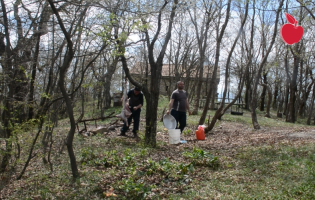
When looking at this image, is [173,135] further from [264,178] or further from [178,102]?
[264,178]

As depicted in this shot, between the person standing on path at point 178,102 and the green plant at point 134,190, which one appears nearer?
the green plant at point 134,190

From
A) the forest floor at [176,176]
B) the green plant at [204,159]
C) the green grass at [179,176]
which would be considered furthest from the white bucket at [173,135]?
the green plant at [204,159]

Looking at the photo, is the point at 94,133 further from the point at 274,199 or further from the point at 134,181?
the point at 274,199

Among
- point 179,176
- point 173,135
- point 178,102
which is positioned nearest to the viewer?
point 179,176

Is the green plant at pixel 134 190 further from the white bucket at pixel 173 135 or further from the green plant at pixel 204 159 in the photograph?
the white bucket at pixel 173 135

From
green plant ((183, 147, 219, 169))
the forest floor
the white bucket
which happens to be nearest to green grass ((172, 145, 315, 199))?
the forest floor

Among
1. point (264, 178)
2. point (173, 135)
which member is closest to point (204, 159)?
point (264, 178)

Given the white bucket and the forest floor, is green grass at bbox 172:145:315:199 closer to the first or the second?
the forest floor

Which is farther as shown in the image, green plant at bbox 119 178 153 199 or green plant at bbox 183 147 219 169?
green plant at bbox 183 147 219 169

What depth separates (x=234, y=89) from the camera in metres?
53.1

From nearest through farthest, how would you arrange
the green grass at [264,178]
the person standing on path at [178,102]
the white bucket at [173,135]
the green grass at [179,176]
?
the green grass at [264,178]
the green grass at [179,176]
the white bucket at [173,135]
the person standing on path at [178,102]

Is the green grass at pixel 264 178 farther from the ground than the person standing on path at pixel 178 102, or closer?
closer

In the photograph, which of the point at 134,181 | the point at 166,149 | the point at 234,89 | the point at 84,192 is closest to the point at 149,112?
the point at 166,149

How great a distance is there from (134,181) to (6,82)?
347cm
